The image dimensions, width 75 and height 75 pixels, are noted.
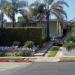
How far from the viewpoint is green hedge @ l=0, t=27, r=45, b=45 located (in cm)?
3981

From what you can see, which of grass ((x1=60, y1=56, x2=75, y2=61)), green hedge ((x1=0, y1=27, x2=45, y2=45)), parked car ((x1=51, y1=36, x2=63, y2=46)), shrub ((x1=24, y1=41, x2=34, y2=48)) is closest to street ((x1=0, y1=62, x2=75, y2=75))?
grass ((x1=60, y1=56, x2=75, y2=61))

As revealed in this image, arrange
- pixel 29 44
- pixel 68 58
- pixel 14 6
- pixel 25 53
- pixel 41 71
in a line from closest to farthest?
pixel 41 71 → pixel 68 58 → pixel 25 53 → pixel 29 44 → pixel 14 6

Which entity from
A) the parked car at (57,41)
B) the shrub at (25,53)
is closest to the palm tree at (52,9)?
the parked car at (57,41)

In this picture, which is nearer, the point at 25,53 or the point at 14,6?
the point at 25,53

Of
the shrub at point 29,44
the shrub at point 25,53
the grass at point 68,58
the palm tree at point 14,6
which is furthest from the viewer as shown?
the palm tree at point 14,6

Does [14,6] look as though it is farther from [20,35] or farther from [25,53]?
[25,53]

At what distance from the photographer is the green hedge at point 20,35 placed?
131ft

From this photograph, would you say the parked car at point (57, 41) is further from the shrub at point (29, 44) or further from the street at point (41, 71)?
the street at point (41, 71)

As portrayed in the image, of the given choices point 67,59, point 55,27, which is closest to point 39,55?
point 67,59

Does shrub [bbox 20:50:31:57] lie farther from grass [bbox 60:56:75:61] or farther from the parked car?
the parked car

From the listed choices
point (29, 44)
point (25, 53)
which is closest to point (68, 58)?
point (25, 53)

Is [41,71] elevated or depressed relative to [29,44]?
depressed

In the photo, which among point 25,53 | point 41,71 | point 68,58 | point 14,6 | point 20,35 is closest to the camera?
point 41,71

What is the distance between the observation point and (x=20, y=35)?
131ft
